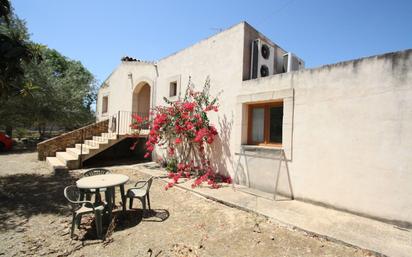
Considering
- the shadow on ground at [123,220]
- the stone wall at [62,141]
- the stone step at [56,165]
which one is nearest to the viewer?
the shadow on ground at [123,220]

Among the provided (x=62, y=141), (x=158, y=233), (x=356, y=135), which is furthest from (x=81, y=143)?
(x=356, y=135)

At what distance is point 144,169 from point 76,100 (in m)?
9.51

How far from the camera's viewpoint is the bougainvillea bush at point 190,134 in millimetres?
6631

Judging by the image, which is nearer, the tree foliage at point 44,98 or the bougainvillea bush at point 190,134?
the bougainvillea bush at point 190,134

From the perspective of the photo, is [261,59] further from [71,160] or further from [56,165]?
[56,165]

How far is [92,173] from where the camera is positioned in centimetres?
480

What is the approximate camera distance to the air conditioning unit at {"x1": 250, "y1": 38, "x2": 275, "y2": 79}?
251 inches

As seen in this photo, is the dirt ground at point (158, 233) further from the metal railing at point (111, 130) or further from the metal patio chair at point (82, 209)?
the metal railing at point (111, 130)

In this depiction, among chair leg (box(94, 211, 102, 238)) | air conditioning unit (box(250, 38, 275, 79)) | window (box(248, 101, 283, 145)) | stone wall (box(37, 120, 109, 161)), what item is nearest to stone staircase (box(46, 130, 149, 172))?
stone wall (box(37, 120, 109, 161))

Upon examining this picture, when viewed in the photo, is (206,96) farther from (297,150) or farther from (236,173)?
(297,150)

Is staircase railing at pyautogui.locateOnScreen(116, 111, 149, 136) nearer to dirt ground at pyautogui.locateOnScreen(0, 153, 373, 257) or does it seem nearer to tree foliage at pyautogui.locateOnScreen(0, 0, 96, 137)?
tree foliage at pyautogui.locateOnScreen(0, 0, 96, 137)

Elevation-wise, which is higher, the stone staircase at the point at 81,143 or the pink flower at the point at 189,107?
the pink flower at the point at 189,107

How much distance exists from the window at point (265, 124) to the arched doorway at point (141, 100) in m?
6.91

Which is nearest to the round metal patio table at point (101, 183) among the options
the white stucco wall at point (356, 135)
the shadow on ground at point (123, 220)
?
the shadow on ground at point (123, 220)
